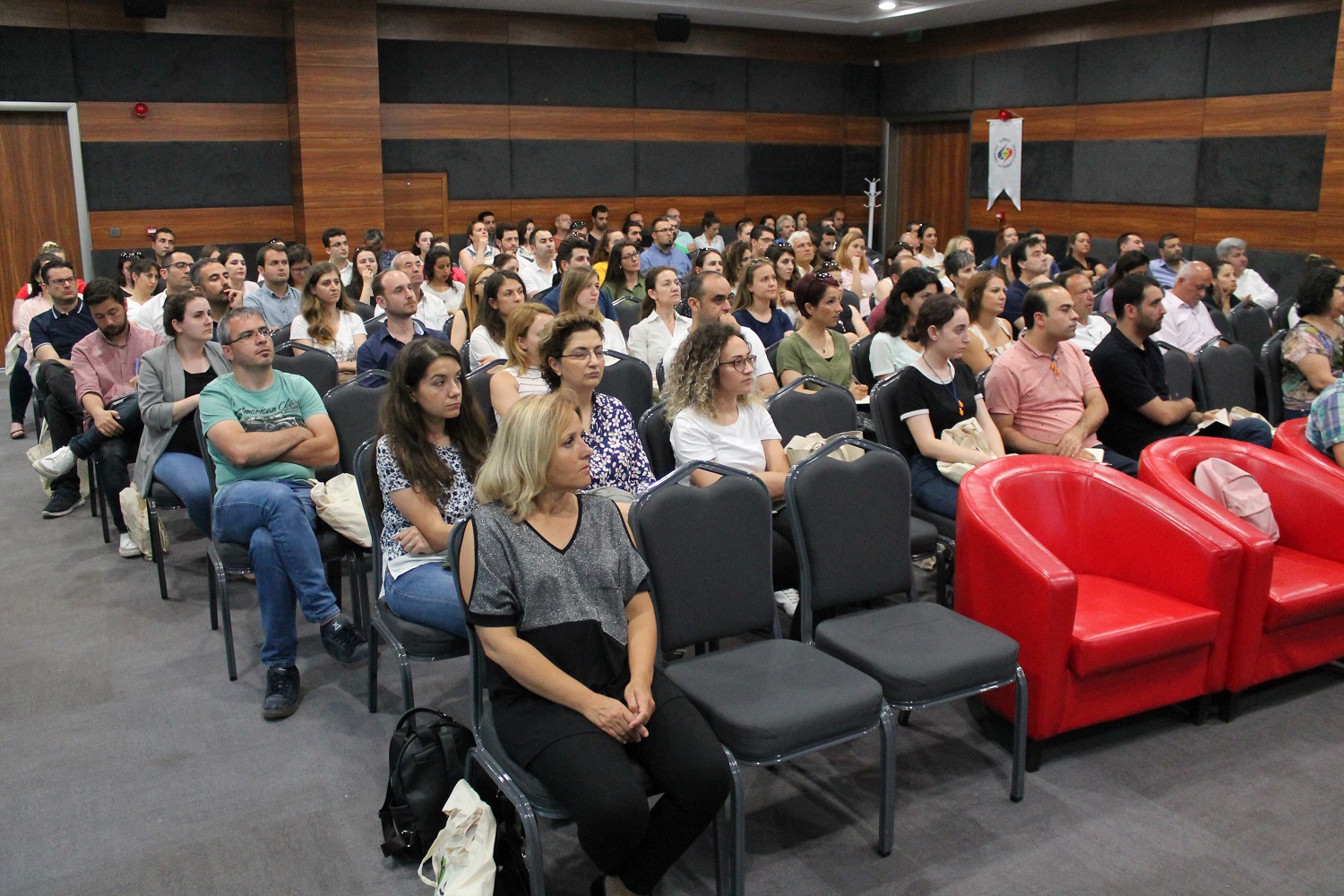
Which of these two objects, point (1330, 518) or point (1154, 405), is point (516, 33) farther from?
point (1330, 518)

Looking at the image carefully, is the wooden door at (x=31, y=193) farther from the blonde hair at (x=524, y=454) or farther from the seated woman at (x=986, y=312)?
the blonde hair at (x=524, y=454)

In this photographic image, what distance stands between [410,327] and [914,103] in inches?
376

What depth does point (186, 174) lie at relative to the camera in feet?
32.7

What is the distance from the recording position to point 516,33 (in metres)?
11.1

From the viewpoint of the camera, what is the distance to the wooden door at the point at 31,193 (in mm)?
9391

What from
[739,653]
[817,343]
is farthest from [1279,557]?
[739,653]

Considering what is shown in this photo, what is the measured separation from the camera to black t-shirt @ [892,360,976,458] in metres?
3.98

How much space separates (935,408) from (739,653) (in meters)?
1.56

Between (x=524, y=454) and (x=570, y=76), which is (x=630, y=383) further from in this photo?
(x=570, y=76)

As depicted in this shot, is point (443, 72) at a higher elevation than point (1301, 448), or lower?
higher

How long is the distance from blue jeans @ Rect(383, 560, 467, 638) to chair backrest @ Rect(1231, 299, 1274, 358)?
5845 mm

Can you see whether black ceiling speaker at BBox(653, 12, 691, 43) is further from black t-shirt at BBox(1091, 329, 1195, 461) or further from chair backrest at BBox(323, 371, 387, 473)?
chair backrest at BBox(323, 371, 387, 473)

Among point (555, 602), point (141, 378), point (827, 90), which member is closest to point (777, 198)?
point (827, 90)

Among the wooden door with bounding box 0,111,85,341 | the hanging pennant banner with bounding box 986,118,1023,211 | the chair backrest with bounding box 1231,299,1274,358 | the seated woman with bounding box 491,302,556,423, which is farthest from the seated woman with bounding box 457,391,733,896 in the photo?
the hanging pennant banner with bounding box 986,118,1023,211
